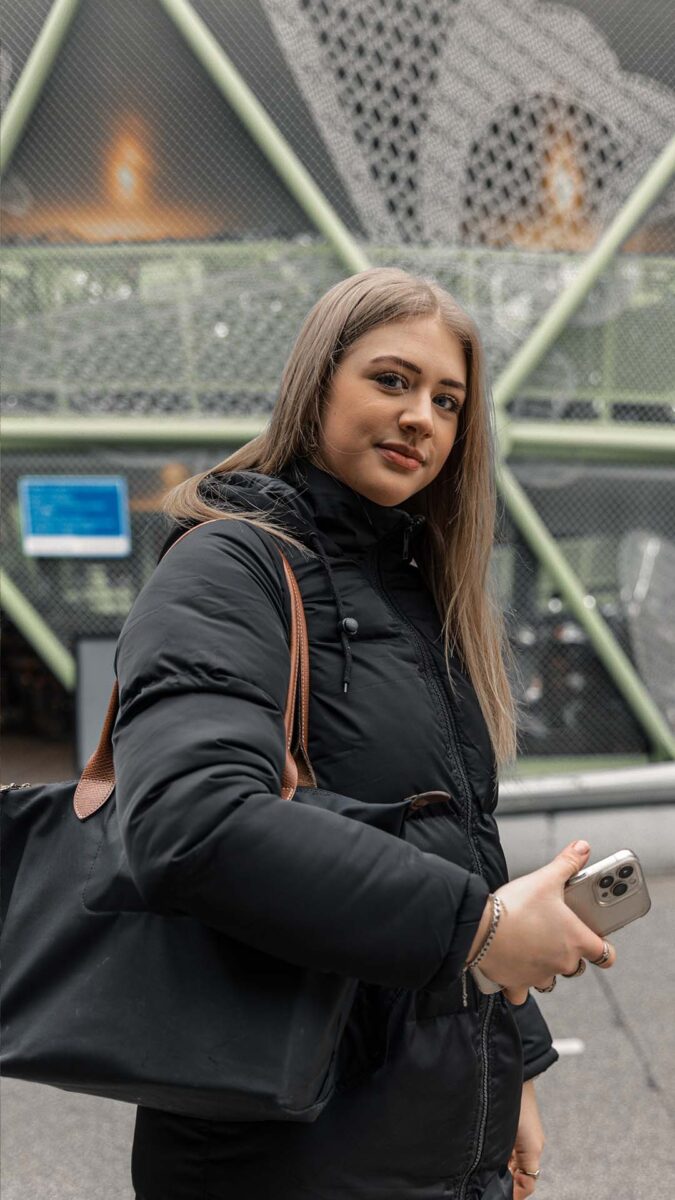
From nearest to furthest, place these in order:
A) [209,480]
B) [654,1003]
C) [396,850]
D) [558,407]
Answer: [396,850]
[209,480]
[654,1003]
[558,407]

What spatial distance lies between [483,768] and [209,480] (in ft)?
1.80

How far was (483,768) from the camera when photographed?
4.53 feet

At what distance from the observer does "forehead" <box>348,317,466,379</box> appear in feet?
4.49

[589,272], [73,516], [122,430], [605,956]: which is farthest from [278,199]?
[605,956]

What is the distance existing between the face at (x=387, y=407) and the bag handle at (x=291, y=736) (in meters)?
0.23

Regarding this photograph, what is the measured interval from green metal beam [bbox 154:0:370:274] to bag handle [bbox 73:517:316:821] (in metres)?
4.34

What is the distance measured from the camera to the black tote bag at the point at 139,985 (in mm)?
1018

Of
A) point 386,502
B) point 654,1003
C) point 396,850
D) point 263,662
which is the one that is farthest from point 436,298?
point 654,1003

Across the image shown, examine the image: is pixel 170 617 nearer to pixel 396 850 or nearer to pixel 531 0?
pixel 396 850

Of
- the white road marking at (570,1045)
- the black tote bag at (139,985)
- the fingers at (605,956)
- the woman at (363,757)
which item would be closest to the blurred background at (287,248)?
the white road marking at (570,1045)

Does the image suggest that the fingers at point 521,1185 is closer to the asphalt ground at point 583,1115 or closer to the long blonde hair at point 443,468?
the long blonde hair at point 443,468

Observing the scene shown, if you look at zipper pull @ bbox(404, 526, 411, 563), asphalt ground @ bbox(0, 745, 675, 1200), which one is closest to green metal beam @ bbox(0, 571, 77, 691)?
asphalt ground @ bbox(0, 745, 675, 1200)

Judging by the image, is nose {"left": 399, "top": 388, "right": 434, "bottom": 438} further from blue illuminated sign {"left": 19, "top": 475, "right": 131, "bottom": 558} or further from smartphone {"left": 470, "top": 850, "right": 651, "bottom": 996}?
blue illuminated sign {"left": 19, "top": 475, "right": 131, "bottom": 558}

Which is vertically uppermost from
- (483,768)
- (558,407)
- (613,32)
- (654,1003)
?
(613,32)
